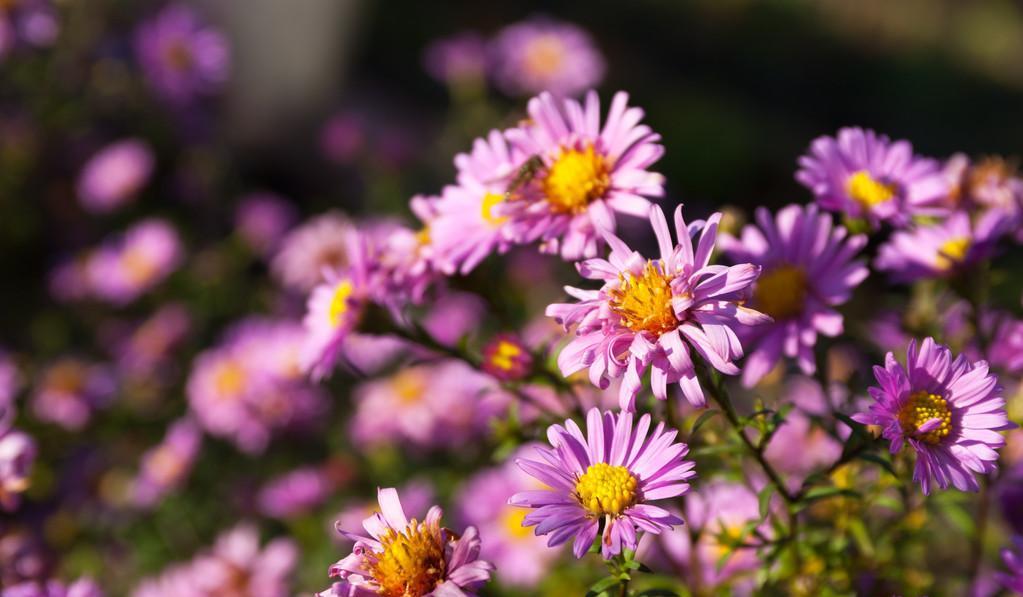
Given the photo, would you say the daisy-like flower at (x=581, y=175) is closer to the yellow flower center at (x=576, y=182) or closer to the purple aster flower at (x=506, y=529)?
the yellow flower center at (x=576, y=182)

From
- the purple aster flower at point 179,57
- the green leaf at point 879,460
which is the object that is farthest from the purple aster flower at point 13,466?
the purple aster flower at point 179,57

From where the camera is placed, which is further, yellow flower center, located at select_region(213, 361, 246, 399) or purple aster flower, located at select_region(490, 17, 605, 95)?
purple aster flower, located at select_region(490, 17, 605, 95)

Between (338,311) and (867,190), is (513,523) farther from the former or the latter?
(867,190)

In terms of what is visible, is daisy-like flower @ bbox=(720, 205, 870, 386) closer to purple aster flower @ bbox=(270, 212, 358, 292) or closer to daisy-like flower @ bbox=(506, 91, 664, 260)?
daisy-like flower @ bbox=(506, 91, 664, 260)

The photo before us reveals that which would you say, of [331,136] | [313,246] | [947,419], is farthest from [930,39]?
[947,419]

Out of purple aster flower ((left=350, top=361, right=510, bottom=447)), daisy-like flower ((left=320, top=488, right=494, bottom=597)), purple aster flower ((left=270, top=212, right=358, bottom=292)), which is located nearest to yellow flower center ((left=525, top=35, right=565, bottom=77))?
purple aster flower ((left=270, top=212, right=358, bottom=292))

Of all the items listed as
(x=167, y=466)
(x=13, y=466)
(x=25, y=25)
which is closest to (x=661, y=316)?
(x=13, y=466)

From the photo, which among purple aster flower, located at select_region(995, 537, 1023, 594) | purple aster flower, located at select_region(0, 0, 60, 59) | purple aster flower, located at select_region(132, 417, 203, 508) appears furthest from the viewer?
purple aster flower, located at select_region(0, 0, 60, 59)
